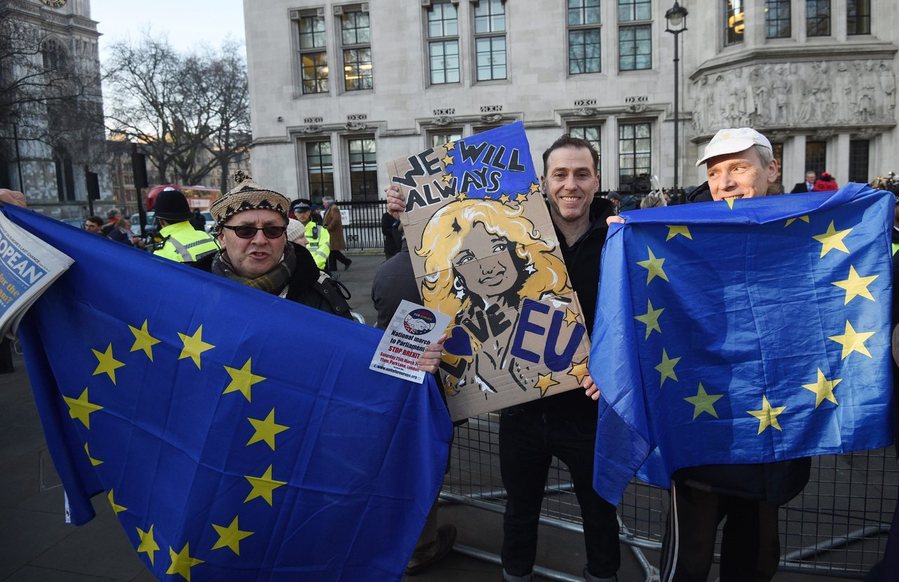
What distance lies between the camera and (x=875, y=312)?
216cm

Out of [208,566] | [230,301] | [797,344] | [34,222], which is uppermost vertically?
[34,222]

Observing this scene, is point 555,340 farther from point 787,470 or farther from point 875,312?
point 875,312

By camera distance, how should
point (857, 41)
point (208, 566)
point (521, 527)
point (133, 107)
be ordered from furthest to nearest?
point (133, 107) → point (857, 41) → point (521, 527) → point (208, 566)

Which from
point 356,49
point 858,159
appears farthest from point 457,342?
point 356,49

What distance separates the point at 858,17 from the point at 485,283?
22337 millimetres

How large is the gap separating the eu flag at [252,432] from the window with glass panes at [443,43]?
836 inches

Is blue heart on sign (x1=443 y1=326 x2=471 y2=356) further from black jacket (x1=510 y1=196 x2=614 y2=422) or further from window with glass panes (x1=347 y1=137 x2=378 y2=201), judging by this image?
window with glass panes (x1=347 y1=137 x2=378 y2=201)

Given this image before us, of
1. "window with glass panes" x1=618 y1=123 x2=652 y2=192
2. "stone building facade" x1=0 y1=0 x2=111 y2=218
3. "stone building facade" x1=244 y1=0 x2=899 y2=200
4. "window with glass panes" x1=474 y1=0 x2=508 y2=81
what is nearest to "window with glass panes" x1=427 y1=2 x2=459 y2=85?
"stone building facade" x1=244 y1=0 x2=899 y2=200

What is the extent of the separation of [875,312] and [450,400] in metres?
1.58

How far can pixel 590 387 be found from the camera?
230cm

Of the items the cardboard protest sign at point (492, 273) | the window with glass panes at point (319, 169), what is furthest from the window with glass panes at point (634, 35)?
the cardboard protest sign at point (492, 273)

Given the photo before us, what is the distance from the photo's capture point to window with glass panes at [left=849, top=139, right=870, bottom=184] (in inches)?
752

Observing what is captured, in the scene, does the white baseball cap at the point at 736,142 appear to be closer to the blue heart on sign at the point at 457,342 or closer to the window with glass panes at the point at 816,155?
the blue heart on sign at the point at 457,342

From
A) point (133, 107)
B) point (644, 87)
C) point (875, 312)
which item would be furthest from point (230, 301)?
point (133, 107)
